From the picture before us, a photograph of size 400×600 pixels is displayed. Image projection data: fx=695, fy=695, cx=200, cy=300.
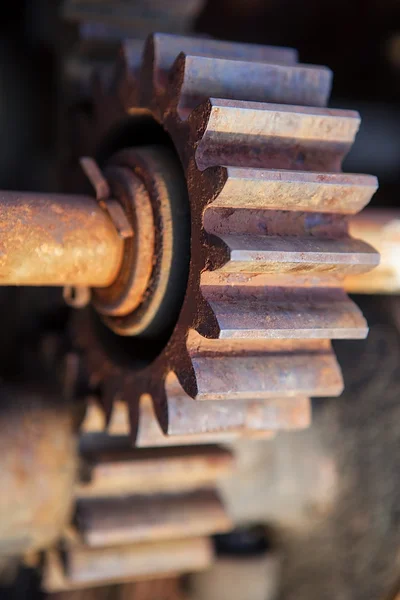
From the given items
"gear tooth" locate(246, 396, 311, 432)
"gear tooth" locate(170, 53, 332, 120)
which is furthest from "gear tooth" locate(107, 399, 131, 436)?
"gear tooth" locate(170, 53, 332, 120)

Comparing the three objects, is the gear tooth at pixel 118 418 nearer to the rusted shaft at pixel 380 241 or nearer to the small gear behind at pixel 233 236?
the small gear behind at pixel 233 236

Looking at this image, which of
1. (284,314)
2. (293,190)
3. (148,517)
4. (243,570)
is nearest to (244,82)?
(293,190)

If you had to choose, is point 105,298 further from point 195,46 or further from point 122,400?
point 195,46

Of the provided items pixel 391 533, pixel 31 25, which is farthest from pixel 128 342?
pixel 31 25

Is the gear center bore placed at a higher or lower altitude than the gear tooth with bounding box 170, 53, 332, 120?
lower

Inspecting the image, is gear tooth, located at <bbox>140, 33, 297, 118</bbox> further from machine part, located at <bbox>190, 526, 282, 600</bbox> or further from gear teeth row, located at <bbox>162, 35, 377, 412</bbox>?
machine part, located at <bbox>190, 526, 282, 600</bbox>

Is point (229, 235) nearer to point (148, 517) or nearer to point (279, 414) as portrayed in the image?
point (279, 414)
